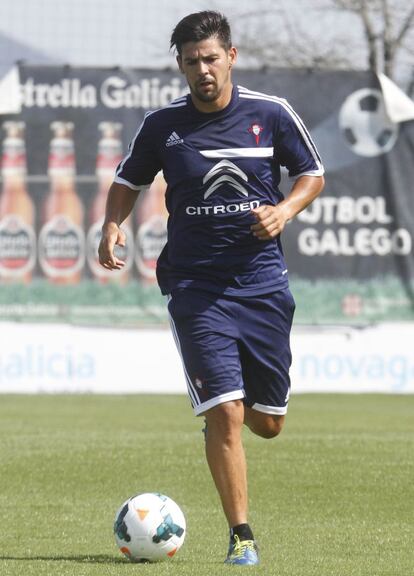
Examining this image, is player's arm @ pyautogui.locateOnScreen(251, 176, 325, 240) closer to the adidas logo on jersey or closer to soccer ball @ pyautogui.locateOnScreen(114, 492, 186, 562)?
the adidas logo on jersey

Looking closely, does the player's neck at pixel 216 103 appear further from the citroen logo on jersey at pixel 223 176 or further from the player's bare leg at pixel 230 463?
the player's bare leg at pixel 230 463

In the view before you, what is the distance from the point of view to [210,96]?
275 inches

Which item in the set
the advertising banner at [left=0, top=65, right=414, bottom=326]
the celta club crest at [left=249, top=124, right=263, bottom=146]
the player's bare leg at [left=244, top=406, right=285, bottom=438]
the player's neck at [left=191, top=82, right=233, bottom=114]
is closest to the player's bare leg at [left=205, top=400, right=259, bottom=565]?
the player's bare leg at [left=244, top=406, right=285, bottom=438]

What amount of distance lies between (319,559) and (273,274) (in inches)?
53.9

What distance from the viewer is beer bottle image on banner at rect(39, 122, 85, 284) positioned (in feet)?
63.9

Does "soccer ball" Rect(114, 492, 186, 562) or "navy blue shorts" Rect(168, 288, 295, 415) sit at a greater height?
"navy blue shorts" Rect(168, 288, 295, 415)

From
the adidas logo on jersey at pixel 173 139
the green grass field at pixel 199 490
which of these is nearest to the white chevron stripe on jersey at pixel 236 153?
the adidas logo on jersey at pixel 173 139

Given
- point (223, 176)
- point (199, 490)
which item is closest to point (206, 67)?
point (223, 176)

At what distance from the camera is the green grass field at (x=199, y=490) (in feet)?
22.4

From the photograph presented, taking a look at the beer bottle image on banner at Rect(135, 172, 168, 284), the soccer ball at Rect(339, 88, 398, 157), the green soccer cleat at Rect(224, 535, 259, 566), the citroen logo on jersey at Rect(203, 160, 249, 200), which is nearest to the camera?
the green soccer cleat at Rect(224, 535, 259, 566)

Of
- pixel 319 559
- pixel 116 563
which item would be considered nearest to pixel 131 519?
pixel 116 563

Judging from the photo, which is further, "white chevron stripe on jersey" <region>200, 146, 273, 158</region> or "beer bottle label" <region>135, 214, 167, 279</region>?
"beer bottle label" <region>135, 214, 167, 279</region>

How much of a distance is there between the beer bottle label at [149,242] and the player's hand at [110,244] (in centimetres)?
1228

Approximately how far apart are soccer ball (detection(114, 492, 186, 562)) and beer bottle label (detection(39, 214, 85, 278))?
12822 millimetres
